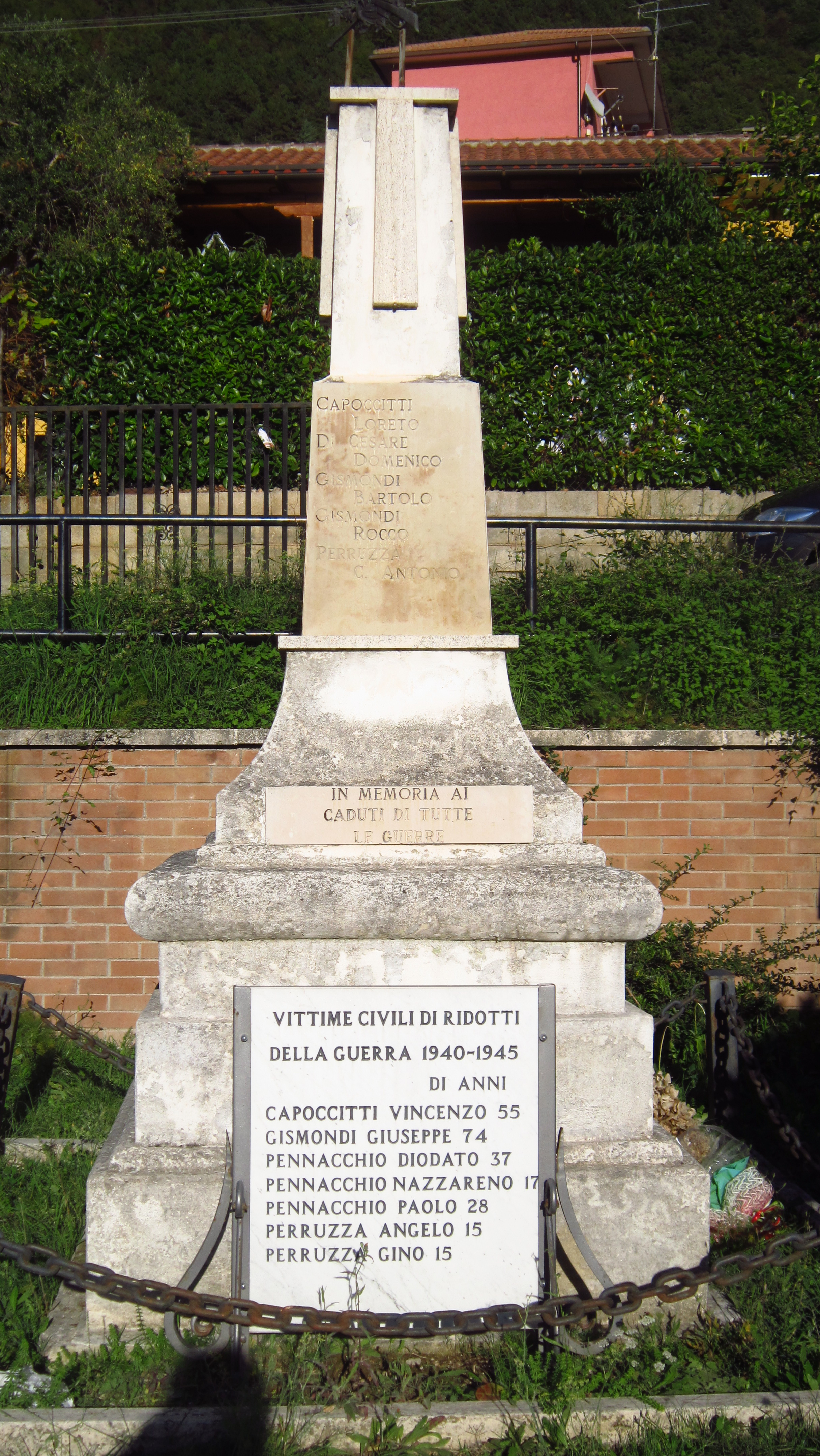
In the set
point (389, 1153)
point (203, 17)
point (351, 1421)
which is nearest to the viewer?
point (351, 1421)

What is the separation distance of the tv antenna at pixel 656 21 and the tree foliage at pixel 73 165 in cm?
1341

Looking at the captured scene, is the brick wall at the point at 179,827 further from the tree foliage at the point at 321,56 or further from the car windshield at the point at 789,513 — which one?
the tree foliage at the point at 321,56

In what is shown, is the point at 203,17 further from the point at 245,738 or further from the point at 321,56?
the point at 245,738

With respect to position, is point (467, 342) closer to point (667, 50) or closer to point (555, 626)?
point (555, 626)

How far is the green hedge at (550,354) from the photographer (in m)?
8.27

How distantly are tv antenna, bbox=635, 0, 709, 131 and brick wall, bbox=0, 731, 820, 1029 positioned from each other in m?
20.7

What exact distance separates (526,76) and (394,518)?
74.3ft

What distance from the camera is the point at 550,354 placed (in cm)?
832

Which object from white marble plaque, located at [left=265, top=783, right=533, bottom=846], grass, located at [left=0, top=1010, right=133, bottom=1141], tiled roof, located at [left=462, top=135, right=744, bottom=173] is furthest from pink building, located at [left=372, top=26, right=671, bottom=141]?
white marble plaque, located at [left=265, top=783, right=533, bottom=846]

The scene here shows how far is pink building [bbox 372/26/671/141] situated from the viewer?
848 inches

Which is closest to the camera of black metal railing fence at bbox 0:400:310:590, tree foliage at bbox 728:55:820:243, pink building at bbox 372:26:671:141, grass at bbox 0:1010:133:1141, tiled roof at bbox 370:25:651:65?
grass at bbox 0:1010:133:1141

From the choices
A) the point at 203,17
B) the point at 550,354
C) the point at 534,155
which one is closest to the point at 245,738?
the point at 550,354

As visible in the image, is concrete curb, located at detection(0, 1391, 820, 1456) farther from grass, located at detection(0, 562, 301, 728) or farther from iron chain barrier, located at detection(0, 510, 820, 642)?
iron chain barrier, located at detection(0, 510, 820, 642)

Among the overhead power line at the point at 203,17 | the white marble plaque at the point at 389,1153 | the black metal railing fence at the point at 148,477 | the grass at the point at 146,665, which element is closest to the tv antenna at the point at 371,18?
the black metal railing fence at the point at 148,477
